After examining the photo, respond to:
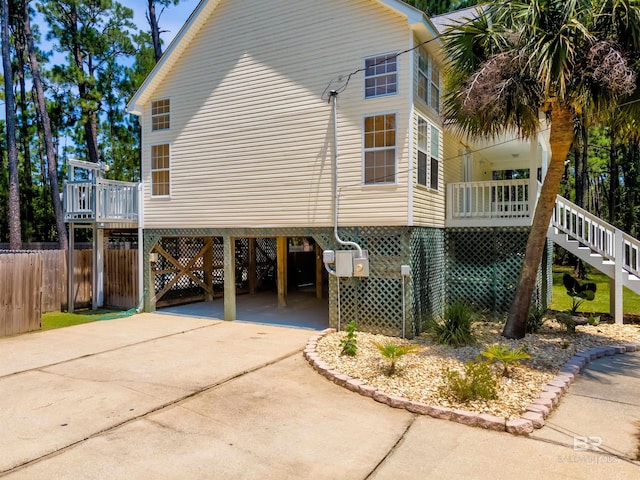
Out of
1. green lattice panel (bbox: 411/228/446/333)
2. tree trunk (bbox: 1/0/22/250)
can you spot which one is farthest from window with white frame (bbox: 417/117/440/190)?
tree trunk (bbox: 1/0/22/250)

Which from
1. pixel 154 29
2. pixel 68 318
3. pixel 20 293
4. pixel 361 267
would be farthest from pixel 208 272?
pixel 154 29

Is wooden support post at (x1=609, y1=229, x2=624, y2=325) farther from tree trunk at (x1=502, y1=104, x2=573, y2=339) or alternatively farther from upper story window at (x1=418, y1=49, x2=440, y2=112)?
upper story window at (x1=418, y1=49, x2=440, y2=112)

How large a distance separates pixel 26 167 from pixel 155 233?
19.4 m

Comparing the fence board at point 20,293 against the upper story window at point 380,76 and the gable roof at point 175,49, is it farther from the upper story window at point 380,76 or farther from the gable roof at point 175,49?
the upper story window at point 380,76

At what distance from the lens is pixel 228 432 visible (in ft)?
15.2

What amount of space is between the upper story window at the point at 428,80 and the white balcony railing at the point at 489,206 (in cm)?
214

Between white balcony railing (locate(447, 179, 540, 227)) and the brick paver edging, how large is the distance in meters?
3.82

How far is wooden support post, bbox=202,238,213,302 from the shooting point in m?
14.0

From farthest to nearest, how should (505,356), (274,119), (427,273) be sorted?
(274,119)
(427,273)
(505,356)

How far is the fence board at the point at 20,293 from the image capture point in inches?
364

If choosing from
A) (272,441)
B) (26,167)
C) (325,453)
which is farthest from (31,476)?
(26,167)

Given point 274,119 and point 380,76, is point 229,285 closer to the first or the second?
point 274,119

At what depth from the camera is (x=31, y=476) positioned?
3.75 meters

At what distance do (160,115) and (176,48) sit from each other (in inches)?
70.4
